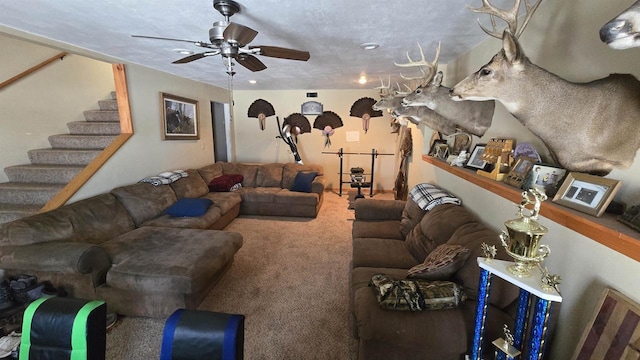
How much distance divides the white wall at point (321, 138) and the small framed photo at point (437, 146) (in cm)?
245

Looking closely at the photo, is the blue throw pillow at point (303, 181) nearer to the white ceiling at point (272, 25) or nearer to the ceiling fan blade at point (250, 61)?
the white ceiling at point (272, 25)

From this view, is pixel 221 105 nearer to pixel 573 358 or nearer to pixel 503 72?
pixel 503 72

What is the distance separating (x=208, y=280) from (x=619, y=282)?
8.28 feet

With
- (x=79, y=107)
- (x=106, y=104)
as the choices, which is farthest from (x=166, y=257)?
(x=106, y=104)

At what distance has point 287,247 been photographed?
3.35 meters

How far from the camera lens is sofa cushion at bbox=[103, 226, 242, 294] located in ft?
6.41

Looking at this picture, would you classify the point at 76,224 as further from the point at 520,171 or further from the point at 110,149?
the point at 520,171

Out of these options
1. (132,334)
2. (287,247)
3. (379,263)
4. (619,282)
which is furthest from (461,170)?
(132,334)

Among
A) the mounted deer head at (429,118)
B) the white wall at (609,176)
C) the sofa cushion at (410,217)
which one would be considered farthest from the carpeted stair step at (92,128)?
the white wall at (609,176)

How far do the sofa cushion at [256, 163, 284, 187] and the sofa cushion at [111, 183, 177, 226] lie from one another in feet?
5.90

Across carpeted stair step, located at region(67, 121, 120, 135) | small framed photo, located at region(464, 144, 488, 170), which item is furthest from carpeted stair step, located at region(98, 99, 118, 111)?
small framed photo, located at region(464, 144, 488, 170)

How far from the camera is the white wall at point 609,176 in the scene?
1.08 m

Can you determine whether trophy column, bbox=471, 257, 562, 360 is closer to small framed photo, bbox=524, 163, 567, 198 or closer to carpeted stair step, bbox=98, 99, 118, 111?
small framed photo, bbox=524, 163, 567, 198

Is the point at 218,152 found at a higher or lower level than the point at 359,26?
lower
